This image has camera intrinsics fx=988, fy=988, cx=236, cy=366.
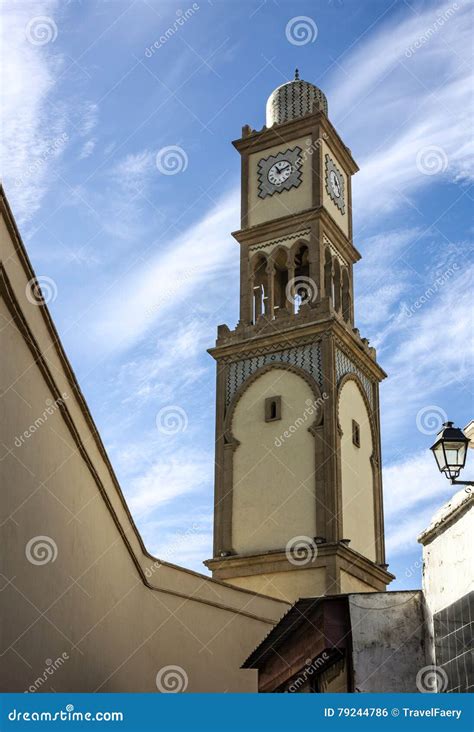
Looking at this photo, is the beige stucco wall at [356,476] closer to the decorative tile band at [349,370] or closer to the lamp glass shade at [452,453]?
the decorative tile band at [349,370]

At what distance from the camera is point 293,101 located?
2856cm

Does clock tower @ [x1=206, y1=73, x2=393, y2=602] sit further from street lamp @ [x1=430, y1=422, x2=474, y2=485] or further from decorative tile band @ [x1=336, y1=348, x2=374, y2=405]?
street lamp @ [x1=430, y1=422, x2=474, y2=485]

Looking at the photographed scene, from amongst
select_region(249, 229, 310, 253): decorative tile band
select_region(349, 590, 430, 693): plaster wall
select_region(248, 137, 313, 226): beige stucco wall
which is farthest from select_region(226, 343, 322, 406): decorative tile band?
select_region(349, 590, 430, 693): plaster wall

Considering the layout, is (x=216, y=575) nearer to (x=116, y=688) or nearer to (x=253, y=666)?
(x=253, y=666)

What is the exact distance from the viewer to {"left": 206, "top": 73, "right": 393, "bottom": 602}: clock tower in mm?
22594

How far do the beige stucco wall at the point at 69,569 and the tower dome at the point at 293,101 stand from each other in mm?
16990

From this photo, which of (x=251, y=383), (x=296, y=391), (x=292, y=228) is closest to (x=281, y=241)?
(x=292, y=228)

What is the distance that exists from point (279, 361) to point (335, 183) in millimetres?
6386

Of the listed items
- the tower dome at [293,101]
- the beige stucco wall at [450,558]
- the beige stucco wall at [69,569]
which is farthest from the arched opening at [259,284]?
the beige stucco wall at [450,558]

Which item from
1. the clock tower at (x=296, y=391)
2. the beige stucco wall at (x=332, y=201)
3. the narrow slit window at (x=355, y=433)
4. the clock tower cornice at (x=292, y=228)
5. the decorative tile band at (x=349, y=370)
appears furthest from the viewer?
the beige stucco wall at (x=332, y=201)

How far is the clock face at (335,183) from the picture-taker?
2764 centimetres

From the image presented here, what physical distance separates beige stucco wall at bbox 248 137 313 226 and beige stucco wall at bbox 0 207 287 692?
14.0 m

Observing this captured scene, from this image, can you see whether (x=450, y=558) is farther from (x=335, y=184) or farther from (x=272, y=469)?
(x=335, y=184)

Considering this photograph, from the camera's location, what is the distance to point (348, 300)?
27094 mm
